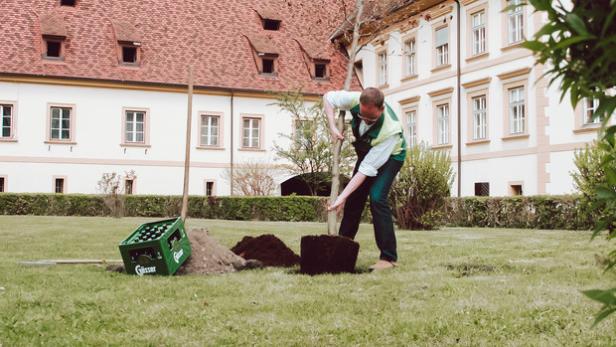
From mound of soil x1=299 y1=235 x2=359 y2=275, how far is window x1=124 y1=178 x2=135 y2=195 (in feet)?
88.0

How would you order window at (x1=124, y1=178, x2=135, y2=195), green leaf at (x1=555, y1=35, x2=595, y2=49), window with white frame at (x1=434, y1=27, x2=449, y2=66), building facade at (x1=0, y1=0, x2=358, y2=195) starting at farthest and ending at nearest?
1. window at (x1=124, y1=178, x2=135, y2=195)
2. building facade at (x1=0, y1=0, x2=358, y2=195)
3. window with white frame at (x1=434, y1=27, x2=449, y2=66)
4. green leaf at (x1=555, y1=35, x2=595, y2=49)

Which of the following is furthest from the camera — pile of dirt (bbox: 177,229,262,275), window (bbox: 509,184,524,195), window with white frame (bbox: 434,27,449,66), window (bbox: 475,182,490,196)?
window with white frame (bbox: 434,27,449,66)

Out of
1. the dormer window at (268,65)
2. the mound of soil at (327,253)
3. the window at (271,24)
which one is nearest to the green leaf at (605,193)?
the mound of soil at (327,253)

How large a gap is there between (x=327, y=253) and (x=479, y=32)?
22.1 metres

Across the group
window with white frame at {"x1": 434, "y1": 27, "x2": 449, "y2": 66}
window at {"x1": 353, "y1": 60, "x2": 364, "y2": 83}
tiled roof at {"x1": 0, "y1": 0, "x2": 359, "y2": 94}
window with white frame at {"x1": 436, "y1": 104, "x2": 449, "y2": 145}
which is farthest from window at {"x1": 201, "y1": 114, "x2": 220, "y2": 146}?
window with white frame at {"x1": 434, "y1": 27, "x2": 449, "y2": 66}

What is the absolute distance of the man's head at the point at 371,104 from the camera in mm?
6941

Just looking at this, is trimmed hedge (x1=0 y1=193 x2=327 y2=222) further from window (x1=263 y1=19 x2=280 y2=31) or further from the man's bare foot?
the man's bare foot

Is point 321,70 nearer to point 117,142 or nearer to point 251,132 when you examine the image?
point 251,132

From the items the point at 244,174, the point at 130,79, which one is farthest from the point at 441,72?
the point at 130,79

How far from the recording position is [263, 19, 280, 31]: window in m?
37.3

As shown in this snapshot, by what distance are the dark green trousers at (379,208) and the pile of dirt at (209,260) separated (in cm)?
106

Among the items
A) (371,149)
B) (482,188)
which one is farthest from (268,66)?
(371,149)

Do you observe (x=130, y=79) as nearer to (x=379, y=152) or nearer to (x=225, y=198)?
(x=225, y=198)

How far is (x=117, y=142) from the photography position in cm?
3297
